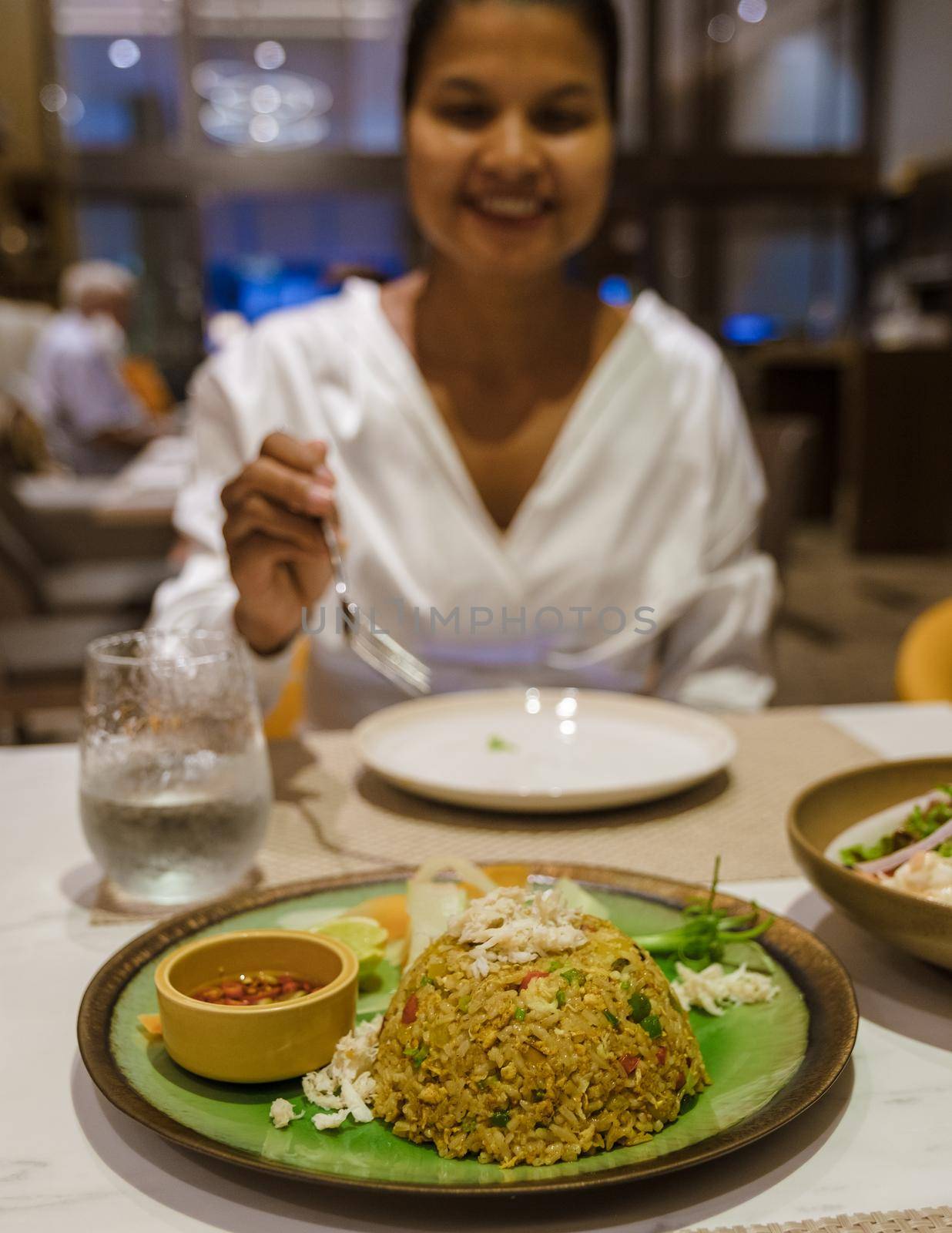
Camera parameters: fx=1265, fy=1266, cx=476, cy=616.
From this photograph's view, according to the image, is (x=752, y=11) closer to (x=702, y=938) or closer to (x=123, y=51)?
(x=123, y=51)

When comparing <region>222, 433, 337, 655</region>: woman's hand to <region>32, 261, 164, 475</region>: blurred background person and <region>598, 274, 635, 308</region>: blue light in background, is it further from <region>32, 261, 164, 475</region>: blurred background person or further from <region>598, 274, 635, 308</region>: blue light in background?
<region>598, 274, 635, 308</region>: blue light in background

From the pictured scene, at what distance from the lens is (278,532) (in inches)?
44.9

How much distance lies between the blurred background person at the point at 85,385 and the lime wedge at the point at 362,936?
561 cm

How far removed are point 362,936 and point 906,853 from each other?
34 centimetres

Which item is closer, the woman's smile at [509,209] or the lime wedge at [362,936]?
the lime wedge at [362,936]

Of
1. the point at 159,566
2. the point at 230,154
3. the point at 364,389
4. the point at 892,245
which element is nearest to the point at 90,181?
the point at 230,154

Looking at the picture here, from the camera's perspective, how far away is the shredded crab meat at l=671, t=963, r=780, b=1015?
0.69 meters

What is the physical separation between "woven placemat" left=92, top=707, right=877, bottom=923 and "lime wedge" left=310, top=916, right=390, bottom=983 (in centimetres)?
21

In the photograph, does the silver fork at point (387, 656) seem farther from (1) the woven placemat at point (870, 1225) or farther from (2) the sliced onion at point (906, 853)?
(1) the woven placemat at point (870, 1225)

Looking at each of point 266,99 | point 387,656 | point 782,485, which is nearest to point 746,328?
point 266,99

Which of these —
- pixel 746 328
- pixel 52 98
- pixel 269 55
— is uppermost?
pixel 269 55

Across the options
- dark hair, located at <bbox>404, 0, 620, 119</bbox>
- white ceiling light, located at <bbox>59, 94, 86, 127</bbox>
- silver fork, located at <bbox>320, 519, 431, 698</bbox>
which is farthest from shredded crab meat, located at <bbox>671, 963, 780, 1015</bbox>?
white ceiling light, located at <bbox>59, 94, 86, 127</bbox>

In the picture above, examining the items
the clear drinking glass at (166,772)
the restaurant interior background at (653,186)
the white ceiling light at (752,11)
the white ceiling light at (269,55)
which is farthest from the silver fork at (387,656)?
the white ceiling light at (752,11)

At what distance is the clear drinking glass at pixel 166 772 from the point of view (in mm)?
889
